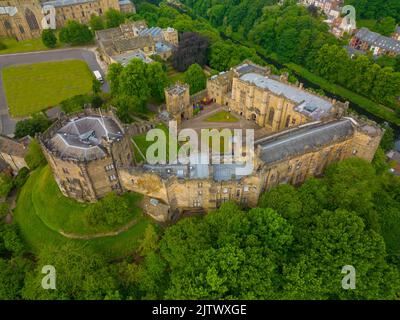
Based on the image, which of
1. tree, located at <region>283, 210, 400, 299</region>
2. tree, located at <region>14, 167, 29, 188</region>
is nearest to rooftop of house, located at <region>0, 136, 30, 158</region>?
tree, located at <region>14, 167, 29, 188</region>

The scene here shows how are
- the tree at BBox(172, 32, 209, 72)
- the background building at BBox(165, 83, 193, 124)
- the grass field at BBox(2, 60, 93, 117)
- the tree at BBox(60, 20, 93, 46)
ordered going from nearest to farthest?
the background building at BBox(165, 83, 193, 124)
the grass field at BBox(2, 60, 93, 117)
the tree at BBox(172, 32, 209, 72)
the tree at BBox(60, 20, 93, 46)

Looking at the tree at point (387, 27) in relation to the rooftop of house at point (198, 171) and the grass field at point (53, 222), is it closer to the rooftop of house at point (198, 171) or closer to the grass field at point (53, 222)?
the rooftop of house at point (198, 171)

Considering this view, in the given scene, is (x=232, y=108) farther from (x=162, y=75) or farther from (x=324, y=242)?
(x=324, y=242)

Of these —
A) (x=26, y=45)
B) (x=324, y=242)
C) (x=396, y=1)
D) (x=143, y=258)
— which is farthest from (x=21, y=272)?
(x=396, y=1)

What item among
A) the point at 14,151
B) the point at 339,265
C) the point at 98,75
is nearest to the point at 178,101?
the point at 98,75

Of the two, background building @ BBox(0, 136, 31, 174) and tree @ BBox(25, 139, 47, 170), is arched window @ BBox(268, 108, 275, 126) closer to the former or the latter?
tree @ BBox(25, 139, 47, 170)

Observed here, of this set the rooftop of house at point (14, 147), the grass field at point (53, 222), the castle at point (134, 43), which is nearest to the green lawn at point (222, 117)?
the castle at point (134, 43)
